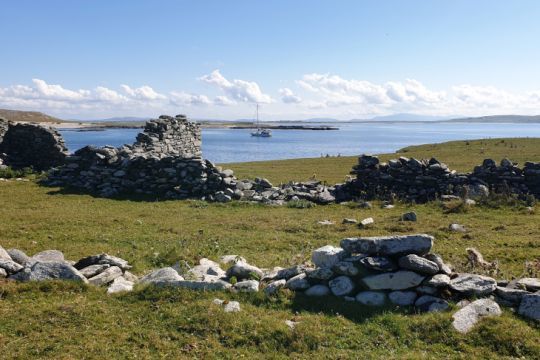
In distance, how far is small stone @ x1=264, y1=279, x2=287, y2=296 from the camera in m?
8.84

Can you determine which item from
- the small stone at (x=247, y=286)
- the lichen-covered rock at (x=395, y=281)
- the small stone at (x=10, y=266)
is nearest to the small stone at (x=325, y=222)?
the small stone at (x=247, y=286)

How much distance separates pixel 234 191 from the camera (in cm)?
2236

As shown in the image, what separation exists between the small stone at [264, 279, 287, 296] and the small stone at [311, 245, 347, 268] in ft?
3.13

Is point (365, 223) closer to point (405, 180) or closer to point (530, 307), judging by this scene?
point (405, 180)

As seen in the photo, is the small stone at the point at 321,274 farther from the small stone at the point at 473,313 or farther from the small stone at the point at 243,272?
the small stone at the point at 473,313

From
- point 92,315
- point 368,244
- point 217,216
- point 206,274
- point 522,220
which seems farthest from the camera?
point 217,216

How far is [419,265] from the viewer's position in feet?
28.4

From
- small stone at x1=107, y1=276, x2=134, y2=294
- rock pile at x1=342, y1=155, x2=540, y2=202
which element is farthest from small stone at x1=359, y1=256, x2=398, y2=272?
rock pile at x1=342, y1=155, x2=540, y2=202

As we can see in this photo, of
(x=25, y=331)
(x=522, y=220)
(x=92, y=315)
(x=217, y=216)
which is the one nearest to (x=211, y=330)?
(x=92, y=315)

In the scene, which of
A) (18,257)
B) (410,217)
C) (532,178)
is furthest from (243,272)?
(532,178)

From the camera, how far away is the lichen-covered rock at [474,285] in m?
8.38

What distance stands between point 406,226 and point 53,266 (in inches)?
433

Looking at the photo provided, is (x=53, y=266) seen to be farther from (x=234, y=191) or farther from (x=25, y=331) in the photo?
(x=234, y=191)

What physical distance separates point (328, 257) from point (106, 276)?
14.8 ft
